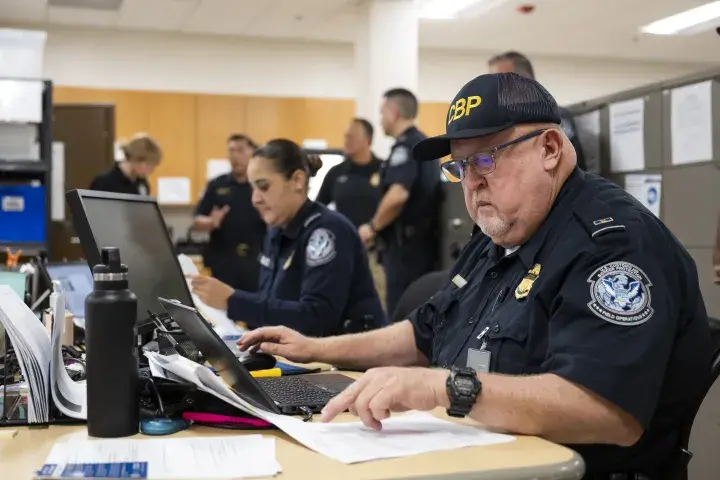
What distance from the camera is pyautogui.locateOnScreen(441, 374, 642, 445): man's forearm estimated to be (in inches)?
44.8

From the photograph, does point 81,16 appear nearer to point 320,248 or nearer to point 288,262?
point 288,262

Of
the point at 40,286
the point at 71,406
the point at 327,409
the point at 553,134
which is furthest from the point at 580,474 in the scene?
the point at 40,286

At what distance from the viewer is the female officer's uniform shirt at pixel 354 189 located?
16.3ft

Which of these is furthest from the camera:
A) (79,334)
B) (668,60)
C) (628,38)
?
(668,60)

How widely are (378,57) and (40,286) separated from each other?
14.1ft

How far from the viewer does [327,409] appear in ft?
3.87

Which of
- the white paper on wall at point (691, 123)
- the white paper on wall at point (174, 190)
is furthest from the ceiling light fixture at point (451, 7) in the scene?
the white paper on wall at point (691, 123)

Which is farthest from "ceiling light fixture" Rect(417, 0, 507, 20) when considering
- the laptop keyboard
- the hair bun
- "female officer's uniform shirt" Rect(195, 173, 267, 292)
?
the laptop keyboard

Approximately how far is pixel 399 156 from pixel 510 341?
3.05 m

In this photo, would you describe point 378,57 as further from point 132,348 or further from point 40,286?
point 132,348

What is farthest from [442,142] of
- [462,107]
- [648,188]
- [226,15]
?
[226,15]

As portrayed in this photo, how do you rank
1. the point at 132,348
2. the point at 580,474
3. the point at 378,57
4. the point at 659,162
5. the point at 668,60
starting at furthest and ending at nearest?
the point at 668,60, the point at 378,57, the point at 659,162, the point at 132,348, the point at 580,474

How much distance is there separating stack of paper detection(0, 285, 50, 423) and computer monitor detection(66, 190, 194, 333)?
0.26m

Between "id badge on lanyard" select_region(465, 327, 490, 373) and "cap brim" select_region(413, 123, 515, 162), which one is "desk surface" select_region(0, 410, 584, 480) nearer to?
"id badge on lanyard" select_region(465, 327, 490, 373)
